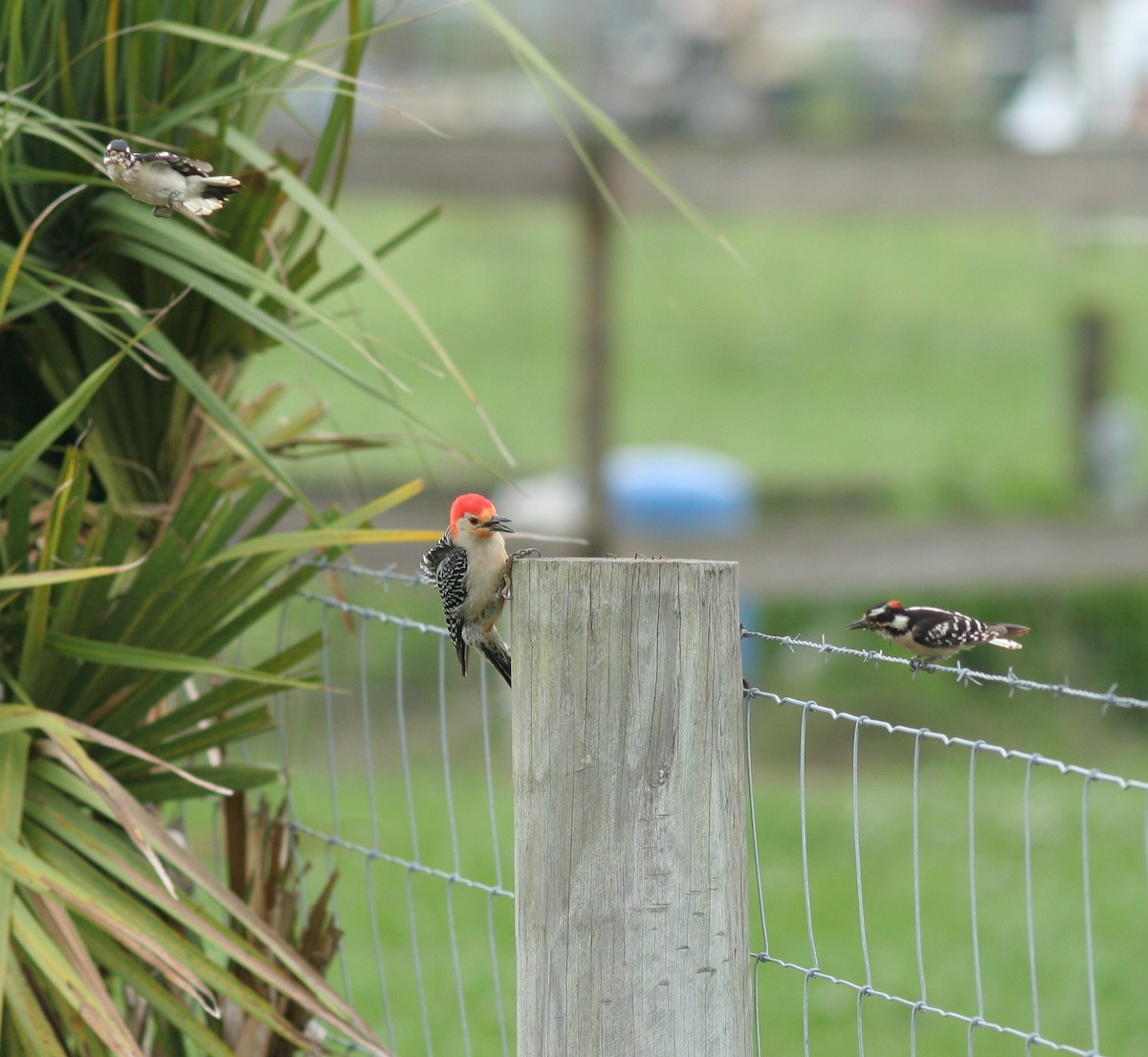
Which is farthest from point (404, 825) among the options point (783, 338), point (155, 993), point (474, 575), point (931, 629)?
point (783, 338)

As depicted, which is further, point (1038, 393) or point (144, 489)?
point (1038, 393)

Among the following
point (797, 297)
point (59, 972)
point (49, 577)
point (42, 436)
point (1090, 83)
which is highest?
point (1090, 83)

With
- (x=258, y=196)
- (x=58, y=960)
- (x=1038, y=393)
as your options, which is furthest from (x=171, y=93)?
(x=1038, y=393)

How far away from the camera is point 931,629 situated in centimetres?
250

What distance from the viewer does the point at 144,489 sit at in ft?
10.3

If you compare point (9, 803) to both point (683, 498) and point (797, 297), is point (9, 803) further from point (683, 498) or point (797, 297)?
point (797, 297)

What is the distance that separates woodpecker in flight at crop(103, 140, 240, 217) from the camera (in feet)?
7.29

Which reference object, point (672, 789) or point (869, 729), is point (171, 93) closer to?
point (672, 789)

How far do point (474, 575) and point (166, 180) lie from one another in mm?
953

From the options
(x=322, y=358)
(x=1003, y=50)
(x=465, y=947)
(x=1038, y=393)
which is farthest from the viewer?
(x=1038, y=393)

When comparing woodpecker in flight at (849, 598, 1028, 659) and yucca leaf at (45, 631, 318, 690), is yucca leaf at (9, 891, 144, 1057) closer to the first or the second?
yucca leaf at (45, 631, 318, 690)

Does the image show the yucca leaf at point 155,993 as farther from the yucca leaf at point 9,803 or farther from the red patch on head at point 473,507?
the red patch on head at point 473,507

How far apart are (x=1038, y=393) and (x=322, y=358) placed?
57.9ft

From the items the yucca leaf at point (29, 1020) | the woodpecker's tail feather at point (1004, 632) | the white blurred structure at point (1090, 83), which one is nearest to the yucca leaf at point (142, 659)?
the yucca leaf at point (29, 1020)
